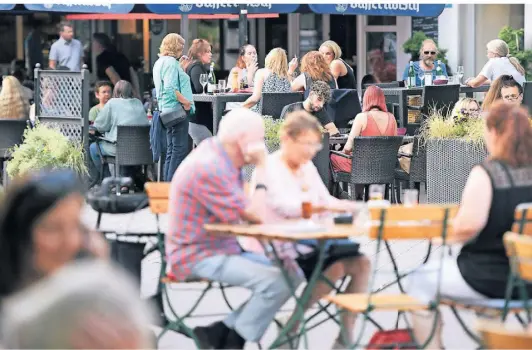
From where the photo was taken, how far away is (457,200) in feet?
37.2

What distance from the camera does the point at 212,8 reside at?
1677 centimetres

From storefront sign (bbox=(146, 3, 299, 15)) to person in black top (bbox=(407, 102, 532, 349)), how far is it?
9608 millimetres

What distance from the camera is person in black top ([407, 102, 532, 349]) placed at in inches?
246

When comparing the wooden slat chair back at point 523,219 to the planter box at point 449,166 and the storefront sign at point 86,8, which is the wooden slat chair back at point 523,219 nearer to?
the planter box at point 449,166

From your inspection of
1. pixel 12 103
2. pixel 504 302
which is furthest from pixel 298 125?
pixel 12 103

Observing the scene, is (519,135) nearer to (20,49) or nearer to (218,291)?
(218,291)

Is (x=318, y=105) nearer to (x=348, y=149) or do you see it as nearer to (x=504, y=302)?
(x=348, y=149)

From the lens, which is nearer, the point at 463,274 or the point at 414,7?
the point at 463,274

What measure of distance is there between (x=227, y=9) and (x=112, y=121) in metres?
3.74

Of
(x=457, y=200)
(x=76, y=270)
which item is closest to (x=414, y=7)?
(x=457, y=200)

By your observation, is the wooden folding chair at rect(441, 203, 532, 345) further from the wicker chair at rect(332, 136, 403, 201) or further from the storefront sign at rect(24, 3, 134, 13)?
the storefront sign at rect(24, 3, 134, 13)

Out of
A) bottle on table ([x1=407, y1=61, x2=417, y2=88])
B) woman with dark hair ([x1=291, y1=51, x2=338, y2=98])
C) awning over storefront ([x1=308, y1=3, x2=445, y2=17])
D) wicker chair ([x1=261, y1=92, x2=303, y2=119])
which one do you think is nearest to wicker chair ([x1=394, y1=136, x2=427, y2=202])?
wicker chair ([x1=261, y1=92, x2=303, y2=119])

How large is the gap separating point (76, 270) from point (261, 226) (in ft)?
11.1

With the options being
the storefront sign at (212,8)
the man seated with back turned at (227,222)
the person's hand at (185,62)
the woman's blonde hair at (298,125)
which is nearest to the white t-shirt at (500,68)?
the storefront sign at (212,8)
